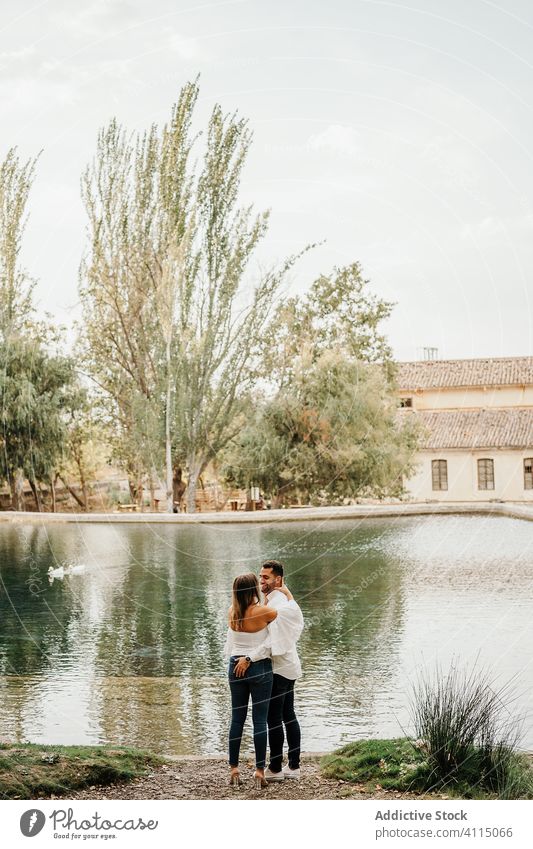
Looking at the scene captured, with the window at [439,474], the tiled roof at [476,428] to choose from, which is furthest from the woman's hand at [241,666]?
the window at [439,474]

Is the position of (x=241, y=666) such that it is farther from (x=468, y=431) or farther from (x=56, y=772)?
(x=468, y=431)


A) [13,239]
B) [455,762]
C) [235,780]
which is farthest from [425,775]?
[13,239]

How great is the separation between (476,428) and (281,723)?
1035 cm

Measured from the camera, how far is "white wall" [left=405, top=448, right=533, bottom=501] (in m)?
12.5

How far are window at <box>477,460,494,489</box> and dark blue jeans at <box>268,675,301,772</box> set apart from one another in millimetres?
10345

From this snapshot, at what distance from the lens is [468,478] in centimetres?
1343

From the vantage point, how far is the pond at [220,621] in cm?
434

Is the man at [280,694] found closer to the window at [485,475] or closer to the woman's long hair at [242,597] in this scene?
the woman's long hair at [242,597]

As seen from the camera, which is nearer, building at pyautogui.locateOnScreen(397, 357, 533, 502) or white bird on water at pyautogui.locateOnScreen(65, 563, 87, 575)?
white bird on water at pyautogui.locateOnScreen(65, 563, 87, 575)

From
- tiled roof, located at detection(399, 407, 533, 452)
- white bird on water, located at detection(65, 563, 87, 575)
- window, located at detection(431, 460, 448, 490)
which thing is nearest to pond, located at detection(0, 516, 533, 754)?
white bird on water, located at detection(65, 563, 87, 575)

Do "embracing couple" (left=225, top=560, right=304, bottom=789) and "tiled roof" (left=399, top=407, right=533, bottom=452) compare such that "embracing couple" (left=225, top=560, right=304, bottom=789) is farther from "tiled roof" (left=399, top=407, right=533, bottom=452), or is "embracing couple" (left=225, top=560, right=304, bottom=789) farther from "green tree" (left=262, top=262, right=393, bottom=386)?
"tiled roof" (left=399, top=407, right=533, bottom=452)

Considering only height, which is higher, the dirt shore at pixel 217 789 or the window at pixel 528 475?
the window at pixel 528 475

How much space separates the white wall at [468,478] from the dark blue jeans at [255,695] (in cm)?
942

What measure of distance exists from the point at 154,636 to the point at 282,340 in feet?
14.5
